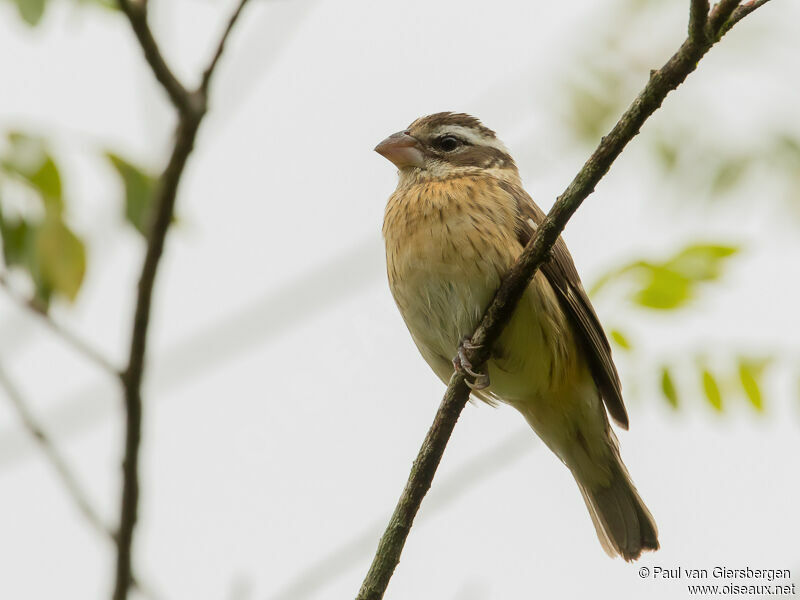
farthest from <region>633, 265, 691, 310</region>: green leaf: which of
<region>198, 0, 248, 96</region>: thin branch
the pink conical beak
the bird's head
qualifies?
<region>198, 0, 248, 96</region>: thin branch

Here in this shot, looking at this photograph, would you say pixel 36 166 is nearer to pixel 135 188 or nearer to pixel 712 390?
pixel 135 188

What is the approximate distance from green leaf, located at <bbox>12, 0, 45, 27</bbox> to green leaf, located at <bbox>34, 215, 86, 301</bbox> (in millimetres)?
641

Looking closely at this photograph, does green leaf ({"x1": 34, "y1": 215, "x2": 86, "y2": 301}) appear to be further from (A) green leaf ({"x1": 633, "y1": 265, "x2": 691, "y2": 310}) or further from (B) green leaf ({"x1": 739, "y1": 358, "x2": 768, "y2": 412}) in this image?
(B) green leaf ({"x1": 739, "y1": 358, "x2": 768, "y2": 412})

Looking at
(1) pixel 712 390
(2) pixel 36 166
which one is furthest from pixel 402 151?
(2) pixel 36 166

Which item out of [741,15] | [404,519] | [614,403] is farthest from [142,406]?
[614,403]

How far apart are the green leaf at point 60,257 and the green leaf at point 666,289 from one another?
2228mm

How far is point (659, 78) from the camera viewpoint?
300 cm

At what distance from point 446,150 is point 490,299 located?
1399 mm

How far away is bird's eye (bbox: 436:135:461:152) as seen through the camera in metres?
5.76

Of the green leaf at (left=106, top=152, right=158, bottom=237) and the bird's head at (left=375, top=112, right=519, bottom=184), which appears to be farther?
the bird's head at (left=375, top=112, right=519, bottom=184)

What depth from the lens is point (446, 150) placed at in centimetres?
575

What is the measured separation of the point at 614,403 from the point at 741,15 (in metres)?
2.75

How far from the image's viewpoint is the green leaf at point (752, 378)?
4.66 m

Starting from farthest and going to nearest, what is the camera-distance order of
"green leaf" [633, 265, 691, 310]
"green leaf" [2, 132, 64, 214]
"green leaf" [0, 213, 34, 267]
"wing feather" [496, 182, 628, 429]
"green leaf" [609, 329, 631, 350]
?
"wing feather" [496, 182, 628, 429] < "green leaf" [609, 329, 631, 350] < "green leaf" [633, 265, 691, 310] < "green leaf" [2, 132, 64, 214] < "green leaf" [0, 213, 34, 267]
